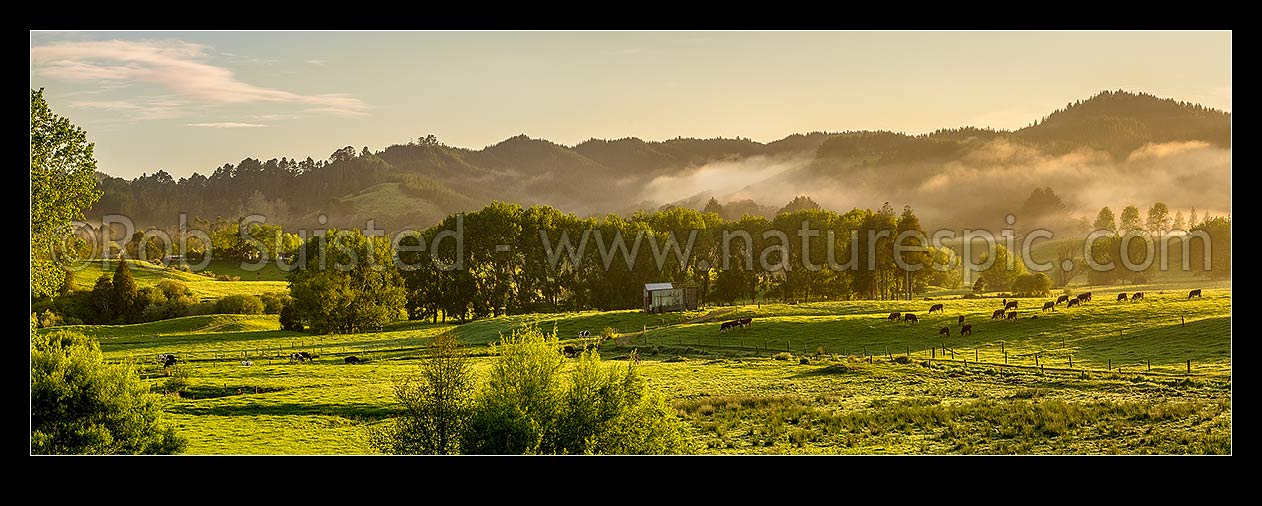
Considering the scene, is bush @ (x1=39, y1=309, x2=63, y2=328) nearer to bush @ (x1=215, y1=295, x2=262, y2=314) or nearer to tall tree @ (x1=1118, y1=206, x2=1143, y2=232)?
bush @ (x1=215, y1=295, x2=262, y2=314)

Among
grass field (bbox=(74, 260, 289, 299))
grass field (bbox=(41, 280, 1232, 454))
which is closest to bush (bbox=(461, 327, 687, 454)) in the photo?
grass field (bbox=(41, 280, 1232, 454))

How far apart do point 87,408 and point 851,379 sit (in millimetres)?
29322

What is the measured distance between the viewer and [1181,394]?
32.3 metres

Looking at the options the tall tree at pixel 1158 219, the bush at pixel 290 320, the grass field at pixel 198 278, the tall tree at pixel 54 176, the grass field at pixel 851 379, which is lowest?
the grass field at pixel 851 379

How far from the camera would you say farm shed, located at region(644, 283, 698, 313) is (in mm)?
72750

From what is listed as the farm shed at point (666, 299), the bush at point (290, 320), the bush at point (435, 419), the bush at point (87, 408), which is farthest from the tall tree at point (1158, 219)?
the bush at point (87, 408)

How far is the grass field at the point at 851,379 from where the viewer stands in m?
28.4

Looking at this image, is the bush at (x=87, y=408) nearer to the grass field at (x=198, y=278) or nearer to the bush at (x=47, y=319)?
the bush at (x=47, y=319)

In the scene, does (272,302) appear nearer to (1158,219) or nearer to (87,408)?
(87,408)

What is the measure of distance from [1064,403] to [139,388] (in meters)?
30.6

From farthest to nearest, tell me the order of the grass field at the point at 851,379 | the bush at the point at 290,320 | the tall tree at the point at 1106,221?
the tall tree at the point at 1106,221 < the bush at the point at 290,320 < the grass field at the point at 851,379

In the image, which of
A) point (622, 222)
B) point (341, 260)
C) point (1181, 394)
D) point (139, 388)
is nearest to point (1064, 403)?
point (1181, 394)

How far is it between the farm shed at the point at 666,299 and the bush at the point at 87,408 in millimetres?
48799
